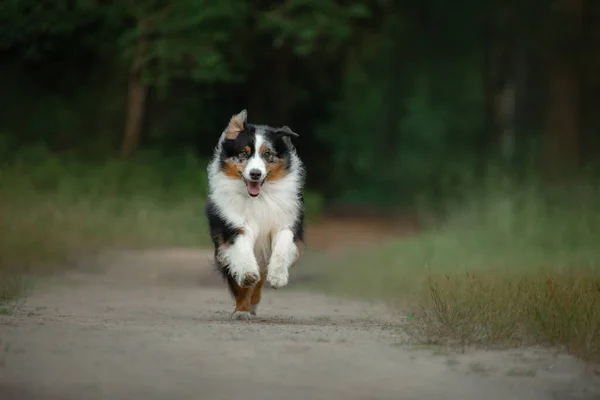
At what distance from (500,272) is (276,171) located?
4.17 metres

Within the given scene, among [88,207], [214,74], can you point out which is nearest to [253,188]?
[88,207]

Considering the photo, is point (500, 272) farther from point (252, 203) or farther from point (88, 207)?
point (88, 207)

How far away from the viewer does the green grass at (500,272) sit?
32.1ft

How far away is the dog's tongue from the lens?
11.8 m

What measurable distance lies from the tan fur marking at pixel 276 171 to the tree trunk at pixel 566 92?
65.9 feet

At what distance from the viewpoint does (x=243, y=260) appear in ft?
37.4

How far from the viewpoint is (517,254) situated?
17609 millimetres

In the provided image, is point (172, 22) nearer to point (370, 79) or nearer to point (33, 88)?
point (33, 88)

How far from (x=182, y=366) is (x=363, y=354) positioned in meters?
1.38

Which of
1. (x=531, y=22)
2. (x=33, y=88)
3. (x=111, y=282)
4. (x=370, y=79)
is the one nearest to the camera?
(x=111, y=282)

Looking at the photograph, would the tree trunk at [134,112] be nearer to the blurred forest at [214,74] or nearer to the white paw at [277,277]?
the blurred forest at [214,74]

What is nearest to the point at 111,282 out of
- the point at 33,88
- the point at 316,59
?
the point at 33,88

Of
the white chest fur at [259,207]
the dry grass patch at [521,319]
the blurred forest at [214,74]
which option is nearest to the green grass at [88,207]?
the blurred forest at [214,74]

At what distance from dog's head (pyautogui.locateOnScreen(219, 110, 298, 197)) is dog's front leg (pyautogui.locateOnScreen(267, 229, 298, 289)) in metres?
0.47
